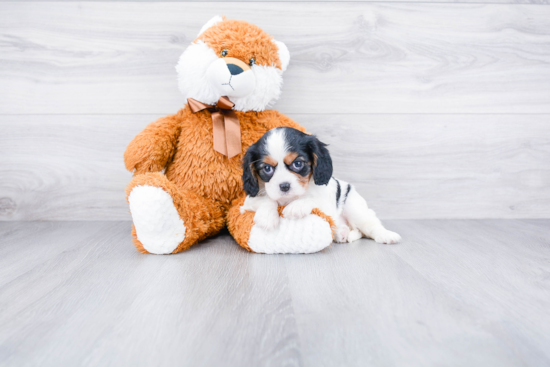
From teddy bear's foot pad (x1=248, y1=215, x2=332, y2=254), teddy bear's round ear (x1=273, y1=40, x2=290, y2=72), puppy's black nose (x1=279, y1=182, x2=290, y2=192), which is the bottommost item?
teddy bear's foot pad (x1=248, y1=215, x2=332, y2=254)

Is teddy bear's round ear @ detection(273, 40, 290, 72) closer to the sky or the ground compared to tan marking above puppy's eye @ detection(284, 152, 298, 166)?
closer to the sky

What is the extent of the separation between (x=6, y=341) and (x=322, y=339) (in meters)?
0.59

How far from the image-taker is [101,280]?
1.01m

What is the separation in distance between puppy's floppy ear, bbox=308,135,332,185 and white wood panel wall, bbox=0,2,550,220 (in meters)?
0.54

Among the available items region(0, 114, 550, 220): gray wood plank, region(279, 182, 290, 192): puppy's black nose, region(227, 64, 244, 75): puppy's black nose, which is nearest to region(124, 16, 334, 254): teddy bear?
region(227, 64, 244, 75): puppy's black nose

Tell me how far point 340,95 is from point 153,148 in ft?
2.94

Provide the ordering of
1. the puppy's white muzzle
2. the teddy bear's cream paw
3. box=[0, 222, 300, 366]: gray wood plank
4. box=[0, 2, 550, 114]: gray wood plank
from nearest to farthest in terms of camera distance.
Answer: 1. box=[0, 222, 300, 366]: gray wood plank
2. the puppy's white muzzle
3. the teddy bear's cream paw
4. box=[0, 2, 550, 114]: gray wood plank

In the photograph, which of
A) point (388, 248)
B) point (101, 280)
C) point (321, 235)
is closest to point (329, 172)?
point (321, 235)

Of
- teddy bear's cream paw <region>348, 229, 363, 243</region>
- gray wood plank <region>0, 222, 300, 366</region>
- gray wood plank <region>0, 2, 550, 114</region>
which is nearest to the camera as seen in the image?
gray wood plank <region>0, 222, 300, 366</region>

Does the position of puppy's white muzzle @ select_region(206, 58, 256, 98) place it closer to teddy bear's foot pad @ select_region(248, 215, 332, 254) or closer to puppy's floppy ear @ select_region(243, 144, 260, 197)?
puppy's floppy ear @ select_region(243, 144, 260, 197)

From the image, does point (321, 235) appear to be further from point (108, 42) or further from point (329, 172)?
point (108, 42)

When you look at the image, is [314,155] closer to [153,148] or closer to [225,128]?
[225,128]

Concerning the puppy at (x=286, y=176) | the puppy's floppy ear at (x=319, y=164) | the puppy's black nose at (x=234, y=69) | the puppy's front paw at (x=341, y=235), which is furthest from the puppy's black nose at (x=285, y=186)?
the puppy's black nose at (x=234, y=69)

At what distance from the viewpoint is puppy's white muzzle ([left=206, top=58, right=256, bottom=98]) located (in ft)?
4.31
